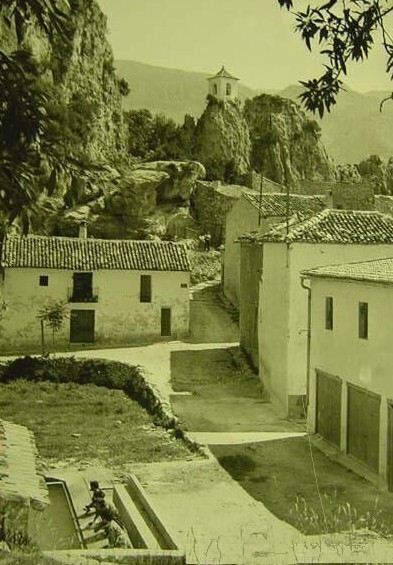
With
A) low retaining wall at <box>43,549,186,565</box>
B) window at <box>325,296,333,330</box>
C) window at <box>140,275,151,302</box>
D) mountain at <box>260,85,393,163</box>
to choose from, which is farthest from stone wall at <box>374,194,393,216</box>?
mountain at <box>260,85,393,163</box>

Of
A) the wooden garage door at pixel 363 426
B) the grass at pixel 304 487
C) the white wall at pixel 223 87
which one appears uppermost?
the white wall at pixel 223 87

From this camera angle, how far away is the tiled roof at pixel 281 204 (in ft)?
112

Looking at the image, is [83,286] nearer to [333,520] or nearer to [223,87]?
[333,520]

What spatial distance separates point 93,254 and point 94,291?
195 centimetres

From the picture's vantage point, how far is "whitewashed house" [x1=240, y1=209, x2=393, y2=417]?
2184cm

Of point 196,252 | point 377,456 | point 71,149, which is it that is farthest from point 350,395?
point 196,252

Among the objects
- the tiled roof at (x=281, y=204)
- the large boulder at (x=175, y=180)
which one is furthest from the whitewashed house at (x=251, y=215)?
the large boulder at (x=175, y=180)

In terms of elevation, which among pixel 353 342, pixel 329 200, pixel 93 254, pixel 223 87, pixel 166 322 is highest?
pixel 223 87

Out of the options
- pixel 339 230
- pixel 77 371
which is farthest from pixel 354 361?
pixel 77 371

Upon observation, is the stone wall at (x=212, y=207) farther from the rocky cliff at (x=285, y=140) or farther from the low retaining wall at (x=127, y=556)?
the low retaining wall at (x=127, y=556)

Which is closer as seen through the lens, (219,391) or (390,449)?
(390,449)

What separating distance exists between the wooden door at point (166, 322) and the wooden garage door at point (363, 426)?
18.6m

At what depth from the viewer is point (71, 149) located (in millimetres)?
6715

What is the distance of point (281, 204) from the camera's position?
115 ft
